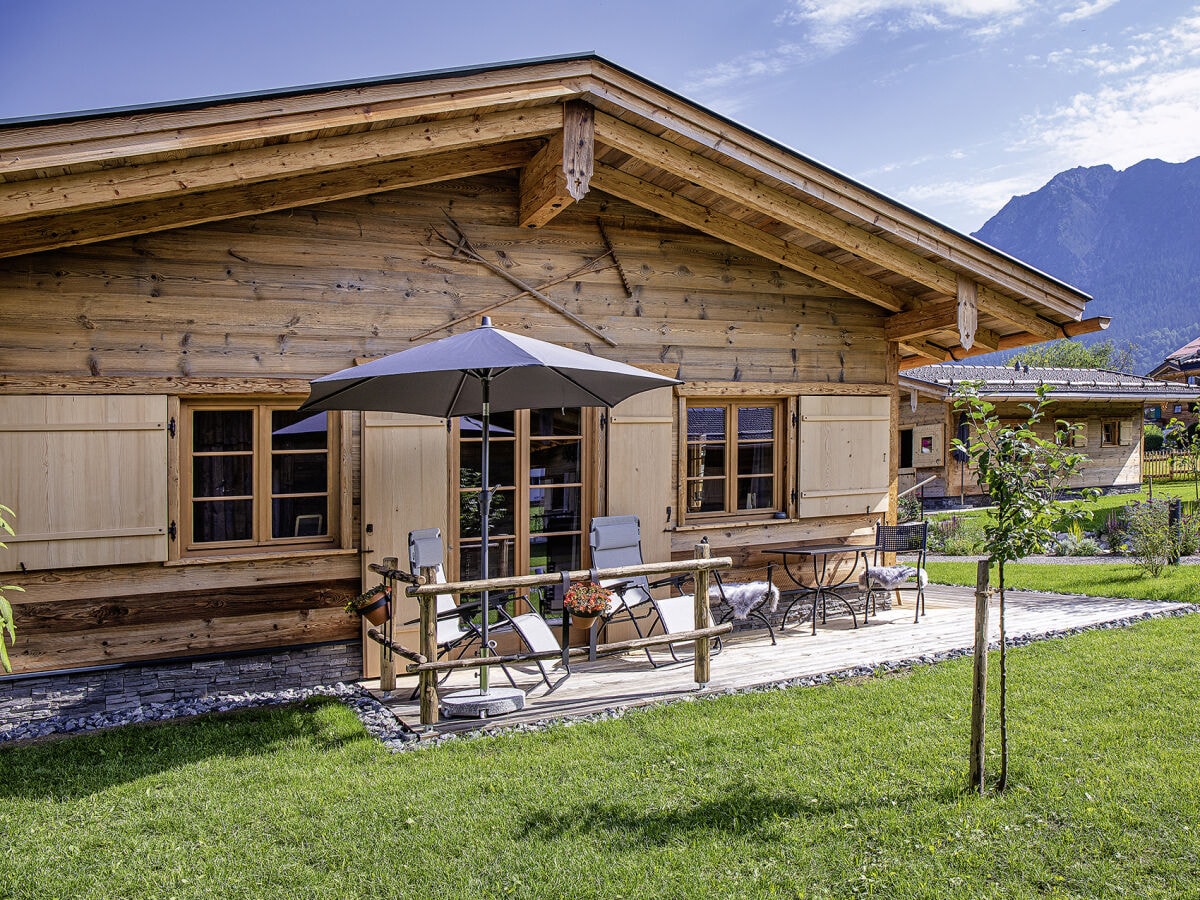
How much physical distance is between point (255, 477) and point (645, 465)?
281 centimetres

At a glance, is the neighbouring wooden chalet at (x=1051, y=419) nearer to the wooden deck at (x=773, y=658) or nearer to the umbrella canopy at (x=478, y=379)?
the wooden deck at (x=773, y=658)

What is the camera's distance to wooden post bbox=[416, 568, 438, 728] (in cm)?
433

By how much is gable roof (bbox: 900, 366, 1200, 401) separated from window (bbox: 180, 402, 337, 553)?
1608 cm

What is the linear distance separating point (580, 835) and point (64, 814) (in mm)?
2108

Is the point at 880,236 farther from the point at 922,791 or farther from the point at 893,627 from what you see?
the point at 922,791

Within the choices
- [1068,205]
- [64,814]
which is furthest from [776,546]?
[1068,205]

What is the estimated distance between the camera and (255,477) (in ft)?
17.7

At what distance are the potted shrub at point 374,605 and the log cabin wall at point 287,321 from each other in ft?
2.33

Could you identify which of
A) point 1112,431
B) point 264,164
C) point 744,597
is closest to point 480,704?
point 744,597

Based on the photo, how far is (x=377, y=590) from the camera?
484 cm

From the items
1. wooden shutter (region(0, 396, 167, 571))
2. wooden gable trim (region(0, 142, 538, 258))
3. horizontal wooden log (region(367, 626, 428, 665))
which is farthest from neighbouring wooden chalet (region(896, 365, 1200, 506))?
wooden shutter (region(0, 396, 167, 571))

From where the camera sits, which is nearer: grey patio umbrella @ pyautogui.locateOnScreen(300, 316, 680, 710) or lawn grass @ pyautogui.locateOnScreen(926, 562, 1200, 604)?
grey patio umbrella @ pyautogui.locateOnScreen(300, 316, 680, 710)

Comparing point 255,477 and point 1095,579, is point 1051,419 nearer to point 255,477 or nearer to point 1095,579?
point 1095,579

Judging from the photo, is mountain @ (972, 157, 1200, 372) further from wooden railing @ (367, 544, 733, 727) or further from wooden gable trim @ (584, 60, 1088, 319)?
wooden railing @ (367, 544, 733, 727)
